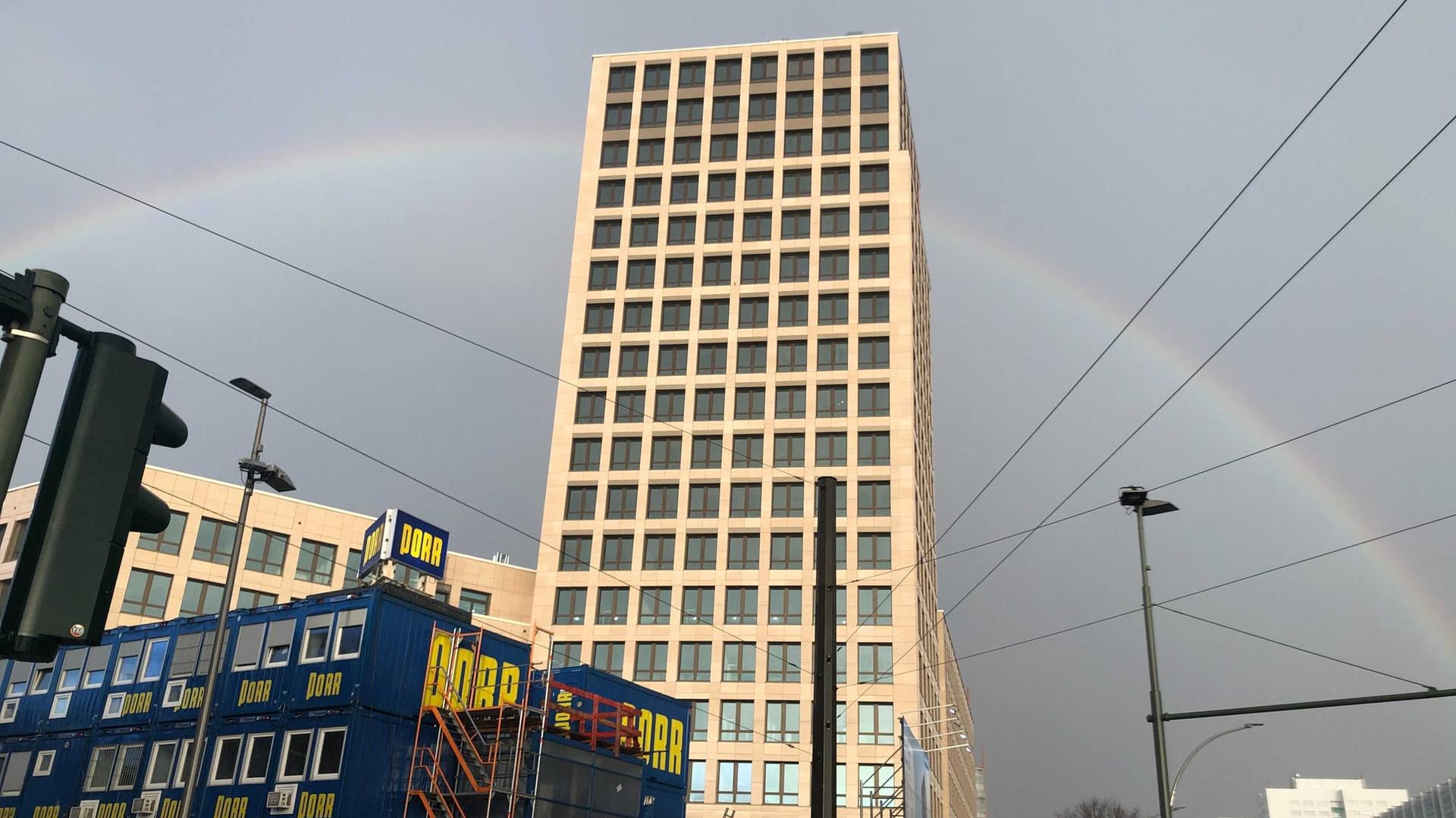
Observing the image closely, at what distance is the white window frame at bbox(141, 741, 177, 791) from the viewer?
114 ft

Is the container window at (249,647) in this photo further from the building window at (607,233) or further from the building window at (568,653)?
the building window at (607,233)

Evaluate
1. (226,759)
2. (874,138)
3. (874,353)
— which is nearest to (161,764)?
(226,759)

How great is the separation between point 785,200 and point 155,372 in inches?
3679

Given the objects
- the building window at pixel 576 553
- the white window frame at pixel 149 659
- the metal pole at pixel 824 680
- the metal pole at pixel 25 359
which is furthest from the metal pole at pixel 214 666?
the building window at pixel 576 553

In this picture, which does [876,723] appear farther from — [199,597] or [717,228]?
[199,597]

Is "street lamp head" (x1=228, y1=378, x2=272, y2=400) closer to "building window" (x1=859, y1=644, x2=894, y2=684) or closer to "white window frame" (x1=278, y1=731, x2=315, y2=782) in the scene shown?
"white window frame" (x1=278, y1=731, x2=315, y2=782)

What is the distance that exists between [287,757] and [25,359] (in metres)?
31.0

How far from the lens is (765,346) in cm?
9338

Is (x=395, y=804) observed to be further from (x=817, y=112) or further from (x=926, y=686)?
(x=817, y=112)

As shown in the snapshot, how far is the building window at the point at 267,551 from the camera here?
8144 centimetres

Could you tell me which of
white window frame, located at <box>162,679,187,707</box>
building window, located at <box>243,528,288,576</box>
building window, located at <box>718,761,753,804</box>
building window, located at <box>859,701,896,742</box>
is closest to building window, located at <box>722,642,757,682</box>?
building window, located at <box>718,761,753,804</box>

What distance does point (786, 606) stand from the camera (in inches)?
3337

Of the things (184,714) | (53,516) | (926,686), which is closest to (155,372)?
(53,516)

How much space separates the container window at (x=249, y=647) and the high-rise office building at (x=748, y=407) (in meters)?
48.3
